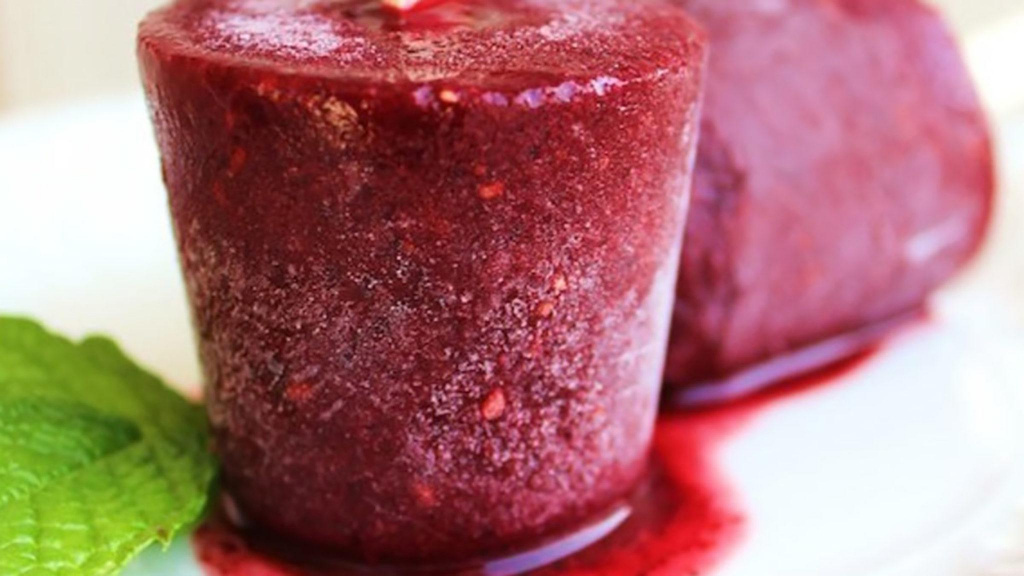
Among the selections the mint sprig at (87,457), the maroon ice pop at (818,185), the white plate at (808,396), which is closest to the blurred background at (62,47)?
the white plate at (808,396)

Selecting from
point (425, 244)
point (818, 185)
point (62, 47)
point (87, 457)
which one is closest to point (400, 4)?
point (425, 244)

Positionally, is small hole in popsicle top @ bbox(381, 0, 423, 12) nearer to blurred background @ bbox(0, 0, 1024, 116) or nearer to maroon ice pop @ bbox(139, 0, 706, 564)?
maroon ice pop @ bbox(139, 0, 706, 564)

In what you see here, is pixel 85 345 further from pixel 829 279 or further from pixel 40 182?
pixel 829 279

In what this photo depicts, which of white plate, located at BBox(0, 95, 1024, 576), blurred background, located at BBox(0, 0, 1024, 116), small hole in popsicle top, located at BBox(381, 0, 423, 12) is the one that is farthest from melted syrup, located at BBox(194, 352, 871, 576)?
blurred background, located at BBox(0, 0, 1024, 116)

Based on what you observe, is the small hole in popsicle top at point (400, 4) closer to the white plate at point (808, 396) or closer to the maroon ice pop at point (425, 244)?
the maroon ice pop at point (425, 244)

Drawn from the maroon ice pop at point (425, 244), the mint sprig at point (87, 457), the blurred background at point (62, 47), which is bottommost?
the blurred background at point (62, 47)

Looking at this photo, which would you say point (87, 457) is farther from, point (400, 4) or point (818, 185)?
point (818, 185)

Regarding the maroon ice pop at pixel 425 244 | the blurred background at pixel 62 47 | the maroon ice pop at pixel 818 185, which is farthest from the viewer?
the blurred background at pixel 62 47
